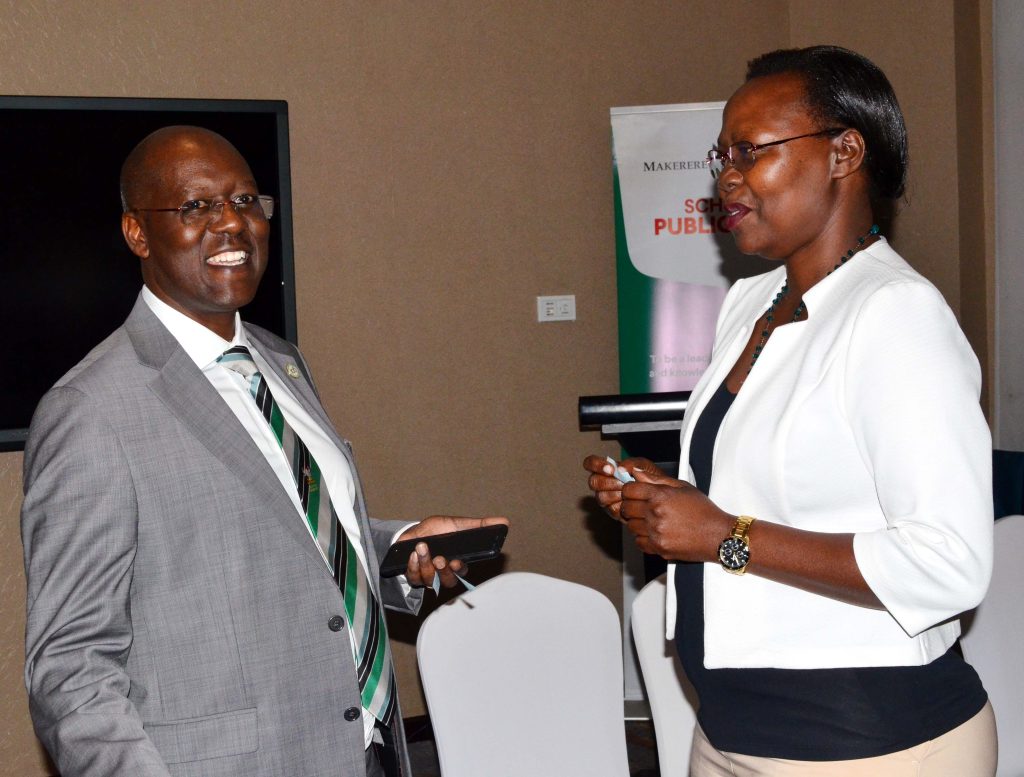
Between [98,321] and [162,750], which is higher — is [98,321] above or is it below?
above

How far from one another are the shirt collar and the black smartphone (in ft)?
1.58

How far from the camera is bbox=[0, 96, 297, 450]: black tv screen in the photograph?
4.01m

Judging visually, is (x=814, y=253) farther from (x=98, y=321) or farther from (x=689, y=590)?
(x=98, y=321)

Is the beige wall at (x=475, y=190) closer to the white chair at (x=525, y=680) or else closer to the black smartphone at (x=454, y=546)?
the white chair at (x=525, y=680)

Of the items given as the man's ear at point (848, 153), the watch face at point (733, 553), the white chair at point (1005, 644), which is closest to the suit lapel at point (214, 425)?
the watch face at point (733, 553)

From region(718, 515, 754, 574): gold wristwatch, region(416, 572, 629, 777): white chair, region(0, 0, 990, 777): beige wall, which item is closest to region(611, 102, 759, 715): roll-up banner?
region(0, 0, 990, 777): beige wall

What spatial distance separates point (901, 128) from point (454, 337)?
3188 mm

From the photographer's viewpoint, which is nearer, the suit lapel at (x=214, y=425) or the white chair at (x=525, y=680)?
the suit lapel at (x=214, y=425)

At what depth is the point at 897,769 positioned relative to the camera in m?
1.49

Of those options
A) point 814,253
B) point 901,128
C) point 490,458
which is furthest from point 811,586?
point 490,458

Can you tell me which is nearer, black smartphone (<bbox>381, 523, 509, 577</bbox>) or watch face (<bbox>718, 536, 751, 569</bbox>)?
watch face (<bbox>718, 536, 751, 569</bbox>)

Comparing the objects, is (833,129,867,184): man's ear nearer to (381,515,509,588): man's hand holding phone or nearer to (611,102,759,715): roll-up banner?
(381,515,509,588): man's hand holding phone

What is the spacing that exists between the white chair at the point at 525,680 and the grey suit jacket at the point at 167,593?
0.77 m

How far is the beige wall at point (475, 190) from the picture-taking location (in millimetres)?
4449
